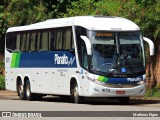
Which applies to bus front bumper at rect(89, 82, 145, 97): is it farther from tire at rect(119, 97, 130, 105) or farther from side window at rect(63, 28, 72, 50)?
side window at rect(63, 28, 72, 50)

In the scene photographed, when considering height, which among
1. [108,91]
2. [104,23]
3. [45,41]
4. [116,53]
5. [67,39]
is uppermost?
[104,23]

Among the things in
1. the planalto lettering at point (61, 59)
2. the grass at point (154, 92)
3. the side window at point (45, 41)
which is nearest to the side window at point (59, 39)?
the planalto lettering at point (61, 59)

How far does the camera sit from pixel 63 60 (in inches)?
1160

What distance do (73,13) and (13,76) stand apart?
230 inches

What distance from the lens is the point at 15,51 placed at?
35.0 metres

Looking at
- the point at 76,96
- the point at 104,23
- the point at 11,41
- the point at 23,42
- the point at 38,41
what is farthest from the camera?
the point at 11,41

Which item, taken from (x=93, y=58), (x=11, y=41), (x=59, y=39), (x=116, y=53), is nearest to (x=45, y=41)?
(x=59, y=39)

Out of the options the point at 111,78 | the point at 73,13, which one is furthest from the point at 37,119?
the point at 73,13

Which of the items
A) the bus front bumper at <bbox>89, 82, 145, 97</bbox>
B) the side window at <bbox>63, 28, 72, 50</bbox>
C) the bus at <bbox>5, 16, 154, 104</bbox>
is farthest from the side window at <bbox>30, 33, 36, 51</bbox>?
the bus front bumper at <bbox>89, 82, 145, 97</bbox>

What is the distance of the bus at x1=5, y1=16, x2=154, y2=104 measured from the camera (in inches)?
1062

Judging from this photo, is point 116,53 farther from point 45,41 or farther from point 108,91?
point 45,41

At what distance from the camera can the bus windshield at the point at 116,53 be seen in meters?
27.0

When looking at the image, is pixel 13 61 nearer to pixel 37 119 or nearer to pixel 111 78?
pixel 111 78

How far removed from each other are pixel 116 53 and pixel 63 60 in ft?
10.2
